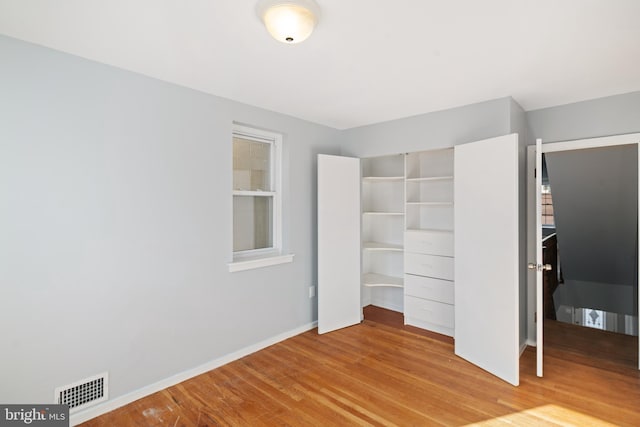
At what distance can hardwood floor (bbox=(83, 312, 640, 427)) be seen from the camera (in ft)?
6.94

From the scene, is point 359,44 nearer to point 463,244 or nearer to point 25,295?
point 463,244

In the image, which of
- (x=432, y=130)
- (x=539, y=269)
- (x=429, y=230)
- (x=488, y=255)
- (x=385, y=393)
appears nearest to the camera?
(x=385, y=393)

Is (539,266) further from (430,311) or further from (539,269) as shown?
(430,311)

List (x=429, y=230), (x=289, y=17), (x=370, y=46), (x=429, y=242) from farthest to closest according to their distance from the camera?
(x=429, y=230) < (x=429, y=242) < (x=370, y=46) < (x=289, y=17)

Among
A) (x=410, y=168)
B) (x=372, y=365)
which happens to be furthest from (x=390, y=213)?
(x=372, y=365)

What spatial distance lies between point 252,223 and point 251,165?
0.60 m

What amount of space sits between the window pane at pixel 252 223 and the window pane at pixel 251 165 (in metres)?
0.13

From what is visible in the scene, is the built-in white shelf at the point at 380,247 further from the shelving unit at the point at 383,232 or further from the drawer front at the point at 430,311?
the drawer front at the point at 430,311

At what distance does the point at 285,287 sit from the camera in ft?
11.3

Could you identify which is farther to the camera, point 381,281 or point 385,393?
point 381,281

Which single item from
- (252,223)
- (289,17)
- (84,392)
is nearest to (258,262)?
(252,223)

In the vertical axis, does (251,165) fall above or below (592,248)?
above

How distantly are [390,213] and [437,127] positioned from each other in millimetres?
1203

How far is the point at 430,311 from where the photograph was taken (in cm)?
363
